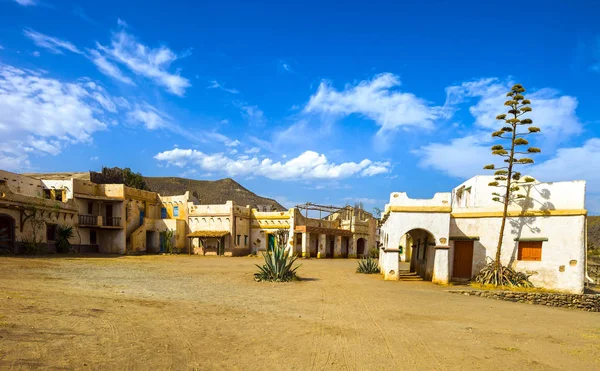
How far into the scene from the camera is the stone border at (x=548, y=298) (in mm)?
15742

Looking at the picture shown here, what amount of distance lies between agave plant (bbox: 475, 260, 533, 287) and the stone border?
1322 millimetres

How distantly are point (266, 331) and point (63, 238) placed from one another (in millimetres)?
27229

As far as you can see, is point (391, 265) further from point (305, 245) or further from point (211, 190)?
point (211, 190)

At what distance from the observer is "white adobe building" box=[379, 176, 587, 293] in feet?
56.3

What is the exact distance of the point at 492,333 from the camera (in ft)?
29.0

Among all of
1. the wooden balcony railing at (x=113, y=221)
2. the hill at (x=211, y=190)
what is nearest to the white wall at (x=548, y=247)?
the wooden balcony railing at (x=113, y=221)

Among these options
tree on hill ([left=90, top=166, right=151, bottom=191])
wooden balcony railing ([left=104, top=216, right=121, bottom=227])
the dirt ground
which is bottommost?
the dirt ground

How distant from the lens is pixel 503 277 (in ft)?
57.4

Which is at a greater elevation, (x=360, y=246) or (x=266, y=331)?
(x=266, y=331)

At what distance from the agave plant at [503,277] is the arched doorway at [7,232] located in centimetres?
2751

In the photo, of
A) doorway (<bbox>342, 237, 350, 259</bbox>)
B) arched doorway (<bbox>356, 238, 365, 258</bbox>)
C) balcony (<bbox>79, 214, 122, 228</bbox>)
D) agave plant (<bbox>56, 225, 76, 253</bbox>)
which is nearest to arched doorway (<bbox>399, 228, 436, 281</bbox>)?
doorway (<bbox>342, 237, 350, 259</bbox>)

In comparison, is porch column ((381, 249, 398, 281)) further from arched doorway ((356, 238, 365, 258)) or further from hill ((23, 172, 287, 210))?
hill ((23, 172, 287, 210))

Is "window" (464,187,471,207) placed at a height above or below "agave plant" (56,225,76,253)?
above

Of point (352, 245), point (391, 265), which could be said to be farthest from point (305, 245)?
point (391, 265)
